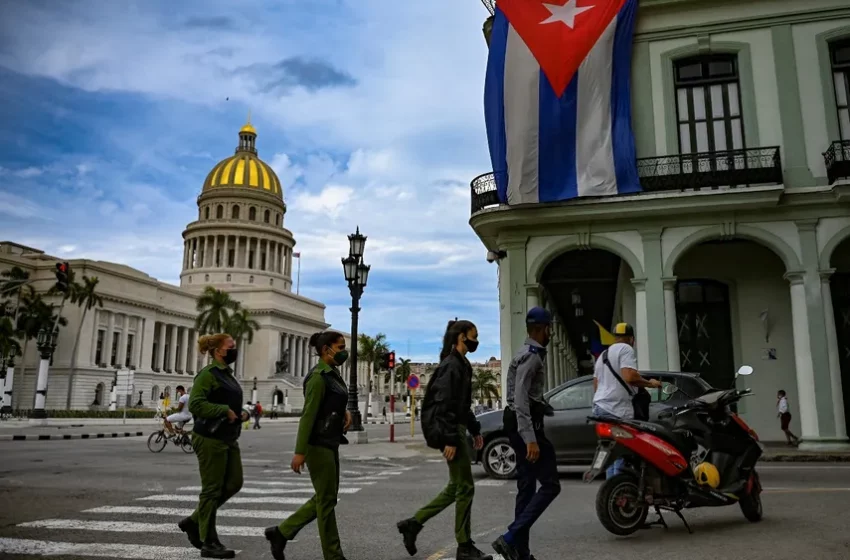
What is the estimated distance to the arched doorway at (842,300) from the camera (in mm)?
17562

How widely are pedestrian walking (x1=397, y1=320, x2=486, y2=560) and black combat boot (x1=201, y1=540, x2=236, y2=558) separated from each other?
1.46 m

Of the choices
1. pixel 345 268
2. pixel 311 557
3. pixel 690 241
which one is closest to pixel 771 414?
pixel 690 241

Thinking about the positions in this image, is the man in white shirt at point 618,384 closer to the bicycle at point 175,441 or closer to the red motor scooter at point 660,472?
the red motor scooter at point 660,472

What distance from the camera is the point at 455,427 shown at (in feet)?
17.1

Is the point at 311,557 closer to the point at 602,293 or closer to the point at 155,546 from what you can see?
the point at 155,546

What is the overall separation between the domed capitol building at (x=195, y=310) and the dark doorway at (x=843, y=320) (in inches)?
2489

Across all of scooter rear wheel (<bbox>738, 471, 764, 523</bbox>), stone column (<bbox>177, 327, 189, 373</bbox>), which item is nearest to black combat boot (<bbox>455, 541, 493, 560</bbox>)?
scooter rear wheel (<bbox>738, 471, 764, 523</bbox>)

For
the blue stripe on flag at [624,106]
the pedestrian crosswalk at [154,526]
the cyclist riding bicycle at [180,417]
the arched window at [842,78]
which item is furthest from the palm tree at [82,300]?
the arched window at [842,78]

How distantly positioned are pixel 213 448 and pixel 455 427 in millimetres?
2136

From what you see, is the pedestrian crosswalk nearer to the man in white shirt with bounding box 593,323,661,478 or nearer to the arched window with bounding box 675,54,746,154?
the man in white shirt with bounding box 593,323,661,478

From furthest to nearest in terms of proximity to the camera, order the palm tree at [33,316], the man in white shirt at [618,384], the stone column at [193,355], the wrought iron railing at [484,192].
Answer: the stone column at [193,355]
the palm tree at [33,316]
the wrought iron railing at [484,192]
the man in white shirt at [618,384]

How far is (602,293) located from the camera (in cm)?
2595

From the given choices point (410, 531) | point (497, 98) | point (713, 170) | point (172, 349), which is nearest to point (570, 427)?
point (410, 531)

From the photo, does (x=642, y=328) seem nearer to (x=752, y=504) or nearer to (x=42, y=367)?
(x=752, y=504)
